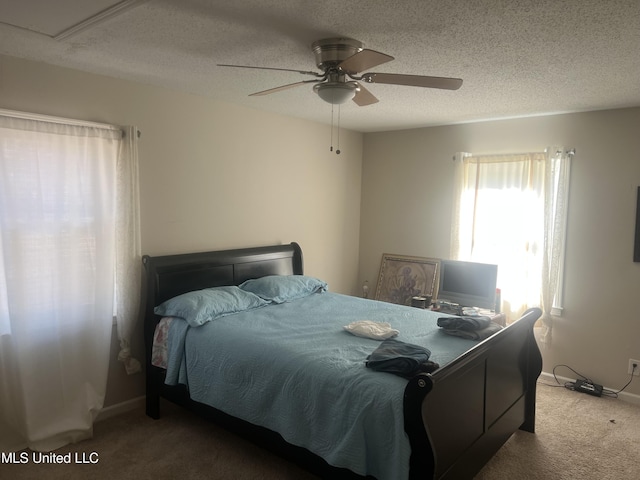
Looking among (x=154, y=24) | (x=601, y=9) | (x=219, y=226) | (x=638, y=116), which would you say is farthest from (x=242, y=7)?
(x=638, y=116)

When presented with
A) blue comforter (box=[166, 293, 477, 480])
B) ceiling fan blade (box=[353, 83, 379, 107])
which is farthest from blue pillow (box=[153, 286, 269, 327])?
ceiling fan blade (box=[353, 83, 379, 107])

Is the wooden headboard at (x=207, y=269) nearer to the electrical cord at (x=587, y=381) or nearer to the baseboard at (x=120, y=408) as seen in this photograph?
the baseboard at (x=120, y=408)

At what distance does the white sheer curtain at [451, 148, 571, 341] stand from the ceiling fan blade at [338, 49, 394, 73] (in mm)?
2582

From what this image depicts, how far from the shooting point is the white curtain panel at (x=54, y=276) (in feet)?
8.87

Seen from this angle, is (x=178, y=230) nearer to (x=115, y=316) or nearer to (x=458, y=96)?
(x=115, y=316)

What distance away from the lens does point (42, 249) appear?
2816 mm

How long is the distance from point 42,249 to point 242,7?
196 cm

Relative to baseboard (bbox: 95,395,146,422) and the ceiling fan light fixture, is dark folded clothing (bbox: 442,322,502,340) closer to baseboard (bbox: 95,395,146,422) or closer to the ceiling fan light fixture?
the ceiling fan light fixture

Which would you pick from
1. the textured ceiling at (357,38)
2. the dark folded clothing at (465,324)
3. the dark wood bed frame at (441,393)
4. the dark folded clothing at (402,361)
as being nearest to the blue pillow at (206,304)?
the dark wood bed frame at (441,393)

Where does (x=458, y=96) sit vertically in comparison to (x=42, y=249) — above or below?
above

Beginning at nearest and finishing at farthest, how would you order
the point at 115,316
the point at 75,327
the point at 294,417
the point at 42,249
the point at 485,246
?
the point at 294,417 < the point at 42,249 < the point at 75,327 < the point at 115,316 < the point at 485,246

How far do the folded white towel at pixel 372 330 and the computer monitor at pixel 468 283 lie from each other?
1.54 meters

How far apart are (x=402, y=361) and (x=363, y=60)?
56.4 inches

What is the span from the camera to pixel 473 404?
7.82ft
